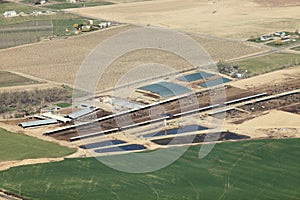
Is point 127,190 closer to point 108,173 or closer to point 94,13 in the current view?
point 108,173

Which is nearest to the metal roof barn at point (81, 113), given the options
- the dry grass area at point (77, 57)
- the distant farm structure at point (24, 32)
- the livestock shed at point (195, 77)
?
the dry grass area at point (77, 57)

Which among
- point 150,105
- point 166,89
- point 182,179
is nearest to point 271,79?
point 166,89

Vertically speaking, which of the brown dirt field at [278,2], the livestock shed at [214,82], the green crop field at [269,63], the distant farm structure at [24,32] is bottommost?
the livestock shed at [214,82]

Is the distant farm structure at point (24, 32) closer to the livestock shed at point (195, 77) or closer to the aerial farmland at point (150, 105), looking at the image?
the aerial farmland at point (150, 105)

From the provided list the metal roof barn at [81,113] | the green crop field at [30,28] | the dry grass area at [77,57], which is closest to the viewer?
the metal roof barn at [81,113]

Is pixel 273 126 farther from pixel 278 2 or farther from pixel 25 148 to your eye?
pixel 278 2

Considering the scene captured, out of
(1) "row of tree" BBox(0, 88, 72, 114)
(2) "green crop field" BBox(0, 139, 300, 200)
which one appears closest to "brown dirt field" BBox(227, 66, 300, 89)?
(1) "row of tree" BBox(0, 88, 72, 114)
